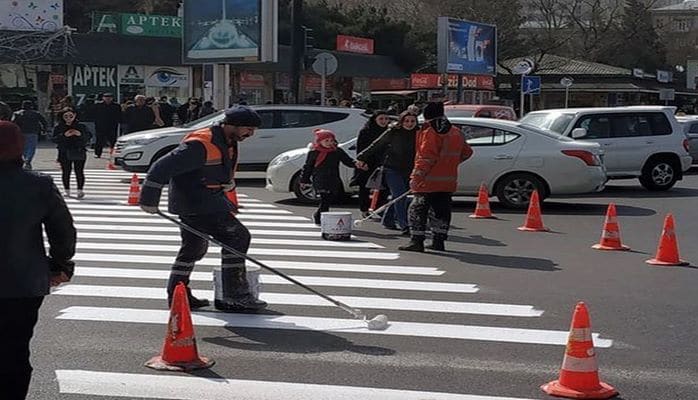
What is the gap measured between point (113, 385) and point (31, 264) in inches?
63.9

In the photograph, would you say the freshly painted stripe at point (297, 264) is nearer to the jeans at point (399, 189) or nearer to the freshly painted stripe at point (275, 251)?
the freshly painted stripe at point (275, 251)

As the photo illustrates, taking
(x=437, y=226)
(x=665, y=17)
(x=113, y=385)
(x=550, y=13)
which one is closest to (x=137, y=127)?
(x=437, y=226)

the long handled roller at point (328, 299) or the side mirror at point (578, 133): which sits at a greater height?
the side mirror at point (578, 133)

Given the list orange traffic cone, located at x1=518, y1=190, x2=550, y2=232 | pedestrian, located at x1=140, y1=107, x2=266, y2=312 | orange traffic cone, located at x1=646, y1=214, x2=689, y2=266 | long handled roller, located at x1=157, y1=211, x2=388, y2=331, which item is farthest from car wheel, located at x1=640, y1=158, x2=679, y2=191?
pedestrian, located at x1=140, y1=107, x2=266, y2=312

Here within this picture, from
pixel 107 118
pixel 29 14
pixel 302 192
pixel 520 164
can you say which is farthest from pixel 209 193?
pixel 29 14

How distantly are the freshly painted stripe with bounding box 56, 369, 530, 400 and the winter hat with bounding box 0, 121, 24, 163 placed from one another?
5.95 ft

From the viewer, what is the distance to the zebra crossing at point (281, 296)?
19.6 feet

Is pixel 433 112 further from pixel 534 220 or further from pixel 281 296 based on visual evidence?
pixel 281 296

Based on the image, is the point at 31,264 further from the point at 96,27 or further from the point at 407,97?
the point at 407,97

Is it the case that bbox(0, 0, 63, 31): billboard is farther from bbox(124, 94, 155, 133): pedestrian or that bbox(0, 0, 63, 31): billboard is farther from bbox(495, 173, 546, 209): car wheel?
bbox(495, 173, 546, 209): car wheel

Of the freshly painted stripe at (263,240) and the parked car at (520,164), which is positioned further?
the parked car at (520,164)

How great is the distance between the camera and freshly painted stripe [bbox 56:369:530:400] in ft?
19.1

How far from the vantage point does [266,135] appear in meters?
19.9

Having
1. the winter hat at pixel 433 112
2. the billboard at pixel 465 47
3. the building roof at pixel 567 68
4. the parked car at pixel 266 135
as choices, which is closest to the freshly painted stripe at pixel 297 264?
the winter hat at pixel 433 112
